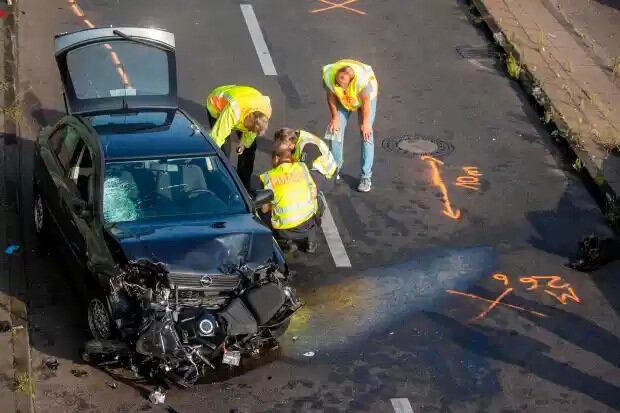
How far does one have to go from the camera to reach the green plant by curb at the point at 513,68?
56.5 feet

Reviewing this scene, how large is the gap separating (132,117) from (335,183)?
330 centimetres

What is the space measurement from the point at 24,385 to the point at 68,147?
2.63 meters

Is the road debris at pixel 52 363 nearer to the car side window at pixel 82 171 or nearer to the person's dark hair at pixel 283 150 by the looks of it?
the car side window at pixel 82 171

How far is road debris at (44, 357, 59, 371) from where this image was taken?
1020 centimetres

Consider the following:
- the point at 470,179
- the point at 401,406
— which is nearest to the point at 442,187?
the point at 470,179

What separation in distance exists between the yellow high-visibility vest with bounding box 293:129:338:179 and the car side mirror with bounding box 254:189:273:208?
38.6 inches

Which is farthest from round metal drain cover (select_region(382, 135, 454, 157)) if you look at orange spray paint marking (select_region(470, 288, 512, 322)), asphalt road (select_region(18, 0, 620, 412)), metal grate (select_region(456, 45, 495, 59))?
orange spray paint marking (select_region(470, 288, 512, 322))

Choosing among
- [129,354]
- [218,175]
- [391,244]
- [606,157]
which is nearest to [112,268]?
[129,354]

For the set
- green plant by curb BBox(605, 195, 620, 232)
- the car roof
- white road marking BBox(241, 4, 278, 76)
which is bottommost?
green plant by curb BBox(605, 195, 620, 232)

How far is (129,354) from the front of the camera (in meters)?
9.73

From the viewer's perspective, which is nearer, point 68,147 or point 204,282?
point 204,282

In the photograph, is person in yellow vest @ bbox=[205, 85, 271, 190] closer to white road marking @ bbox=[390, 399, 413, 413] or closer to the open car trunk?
the open car trunk

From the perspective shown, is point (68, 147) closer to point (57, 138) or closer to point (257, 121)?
Result: point (57, 138)

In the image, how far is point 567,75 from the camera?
17219mm
